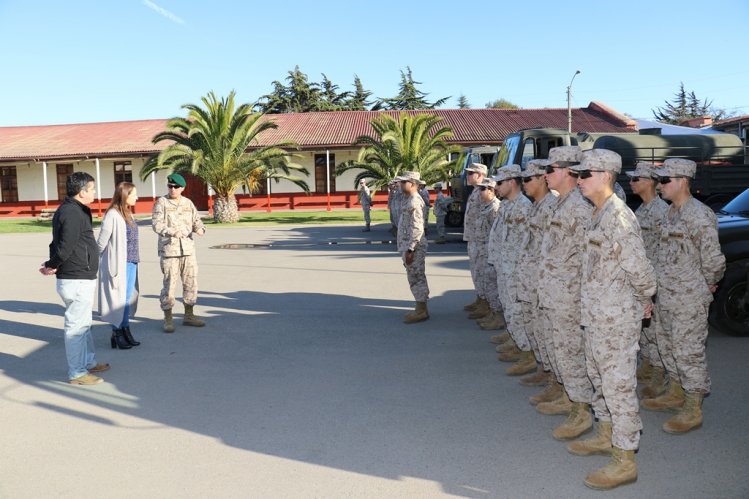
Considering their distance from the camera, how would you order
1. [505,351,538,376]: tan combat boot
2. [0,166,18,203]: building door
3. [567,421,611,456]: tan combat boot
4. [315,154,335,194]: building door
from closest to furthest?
[567,421,611,456]: tan combat boot < [505,351,538,376]: tan combat boot < [315,154,335,194]: building door < [0,166,18,203]: building door

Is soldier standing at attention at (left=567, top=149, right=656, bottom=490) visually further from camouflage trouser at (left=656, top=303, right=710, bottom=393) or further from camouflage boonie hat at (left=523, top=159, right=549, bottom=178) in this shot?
camouflage boonie hat at (left=523, top=159, right=549, bottom=178)

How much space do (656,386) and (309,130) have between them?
1291 inches

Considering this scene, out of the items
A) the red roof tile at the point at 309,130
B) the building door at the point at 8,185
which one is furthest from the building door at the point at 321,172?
the building door at the point at 8,185

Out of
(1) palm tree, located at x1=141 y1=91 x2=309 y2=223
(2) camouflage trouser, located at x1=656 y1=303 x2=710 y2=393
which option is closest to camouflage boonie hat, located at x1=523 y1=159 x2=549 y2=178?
(2) camouflage trouser, located at x1=656 y1=303 x2=710 y2=393

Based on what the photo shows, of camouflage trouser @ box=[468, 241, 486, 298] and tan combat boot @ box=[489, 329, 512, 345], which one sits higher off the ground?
camouflage trouser @ box=[468, 241, 486, 298]

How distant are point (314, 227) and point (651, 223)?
2003 centimetres

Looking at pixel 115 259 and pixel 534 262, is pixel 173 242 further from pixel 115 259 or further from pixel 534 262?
pixel 534 262

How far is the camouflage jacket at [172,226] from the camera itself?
772cm

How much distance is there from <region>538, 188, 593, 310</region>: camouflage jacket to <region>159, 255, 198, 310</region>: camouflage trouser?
15.7 ft

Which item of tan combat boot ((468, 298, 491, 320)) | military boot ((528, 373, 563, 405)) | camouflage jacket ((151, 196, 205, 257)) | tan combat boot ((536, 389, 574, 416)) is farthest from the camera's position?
tan combat boot ((468, 298, 491, 320))

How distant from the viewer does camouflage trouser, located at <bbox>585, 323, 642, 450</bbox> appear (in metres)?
3.83

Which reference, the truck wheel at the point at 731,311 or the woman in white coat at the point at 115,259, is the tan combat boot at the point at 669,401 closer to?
the truck wheel at the point at 731,311

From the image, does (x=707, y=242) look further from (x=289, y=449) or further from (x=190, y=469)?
(x=190, y=469)

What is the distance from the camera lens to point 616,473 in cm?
377
